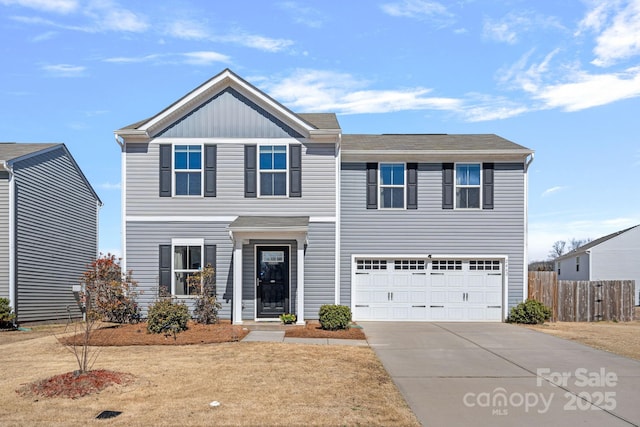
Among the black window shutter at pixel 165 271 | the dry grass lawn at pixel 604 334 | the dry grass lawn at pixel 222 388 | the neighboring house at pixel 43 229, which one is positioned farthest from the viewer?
the neighboring house at pixel 43 229

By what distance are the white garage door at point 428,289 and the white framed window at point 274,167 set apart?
363 centimetres

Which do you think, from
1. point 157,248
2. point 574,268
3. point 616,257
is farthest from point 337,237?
point 574,268

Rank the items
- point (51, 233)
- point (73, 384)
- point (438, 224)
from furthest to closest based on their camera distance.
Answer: point (51, 233) < point (438, 224) < point (73, 384)

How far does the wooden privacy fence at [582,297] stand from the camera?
62.3 ft

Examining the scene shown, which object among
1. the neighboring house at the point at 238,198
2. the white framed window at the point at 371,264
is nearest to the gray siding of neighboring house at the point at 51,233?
the neighboring house at the point at 238,198

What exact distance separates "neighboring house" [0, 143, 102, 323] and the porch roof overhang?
618cm

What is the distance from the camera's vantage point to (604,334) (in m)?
16.0

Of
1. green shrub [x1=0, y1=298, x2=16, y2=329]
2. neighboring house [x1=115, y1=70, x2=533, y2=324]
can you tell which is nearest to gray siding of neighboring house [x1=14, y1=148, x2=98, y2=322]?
green shrub [x1=0, y1=298, x2=16, y2=329]

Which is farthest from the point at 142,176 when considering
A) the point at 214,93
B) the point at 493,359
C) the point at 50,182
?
the point at 493,359

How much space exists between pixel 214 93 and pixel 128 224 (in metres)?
4.75

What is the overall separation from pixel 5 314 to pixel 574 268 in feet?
114

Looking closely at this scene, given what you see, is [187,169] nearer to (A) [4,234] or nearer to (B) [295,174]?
(B) [295,174]

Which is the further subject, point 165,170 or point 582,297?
point 582,297

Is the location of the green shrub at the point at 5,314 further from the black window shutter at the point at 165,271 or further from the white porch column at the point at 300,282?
the white porch column at the point at 300,282
